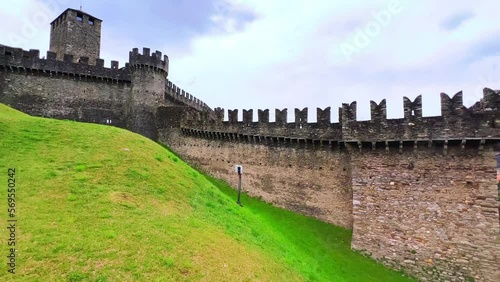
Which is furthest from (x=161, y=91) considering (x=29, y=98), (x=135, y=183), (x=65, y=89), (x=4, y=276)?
(x=4, y=276)

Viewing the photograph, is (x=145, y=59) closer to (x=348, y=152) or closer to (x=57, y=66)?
(x=57, y=66)

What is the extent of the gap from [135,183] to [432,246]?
14515mm

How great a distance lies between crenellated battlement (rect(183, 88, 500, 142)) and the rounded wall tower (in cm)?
1237

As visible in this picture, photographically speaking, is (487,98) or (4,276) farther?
(487,98)

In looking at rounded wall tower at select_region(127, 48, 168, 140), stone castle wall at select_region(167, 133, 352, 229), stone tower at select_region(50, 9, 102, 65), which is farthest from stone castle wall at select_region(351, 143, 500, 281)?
stone tower at select_region(50, 9, 102, 65)

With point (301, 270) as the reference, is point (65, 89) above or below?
above

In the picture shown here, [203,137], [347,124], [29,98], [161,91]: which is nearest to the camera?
[347,124]

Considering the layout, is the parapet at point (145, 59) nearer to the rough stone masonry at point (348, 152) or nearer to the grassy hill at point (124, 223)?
the rough stone masonry at point (348, 152)

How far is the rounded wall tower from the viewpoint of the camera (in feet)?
117

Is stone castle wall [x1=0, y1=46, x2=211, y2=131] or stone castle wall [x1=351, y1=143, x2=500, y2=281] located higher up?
stone castle wall [x1=0, y1=46, x2=211, y2=131]

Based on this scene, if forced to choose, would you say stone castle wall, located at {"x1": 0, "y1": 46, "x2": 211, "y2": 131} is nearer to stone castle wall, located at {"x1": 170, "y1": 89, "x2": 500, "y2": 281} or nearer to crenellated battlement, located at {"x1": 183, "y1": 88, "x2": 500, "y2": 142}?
crenellated battlement, located at {"x1": 183, "y1": 88, "x2": 500, "y2": 142}

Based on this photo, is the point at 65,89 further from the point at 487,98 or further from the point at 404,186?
the point at 487,98

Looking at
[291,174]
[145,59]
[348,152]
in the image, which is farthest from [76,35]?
[348,152]

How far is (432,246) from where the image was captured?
1797 cm
